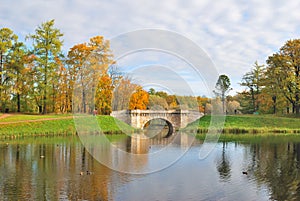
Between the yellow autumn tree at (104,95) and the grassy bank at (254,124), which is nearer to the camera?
the yellow autumn tree at (104,95)

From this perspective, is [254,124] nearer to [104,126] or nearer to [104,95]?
[104,126]

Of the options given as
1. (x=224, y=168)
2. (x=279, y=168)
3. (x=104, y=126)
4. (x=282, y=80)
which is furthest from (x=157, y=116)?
(x=279, y=168)

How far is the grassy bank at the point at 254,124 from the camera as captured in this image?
41.9m

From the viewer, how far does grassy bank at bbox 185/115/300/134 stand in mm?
41875

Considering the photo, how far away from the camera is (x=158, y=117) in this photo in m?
44.2

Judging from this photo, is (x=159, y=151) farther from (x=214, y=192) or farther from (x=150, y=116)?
(x=150, y=116)

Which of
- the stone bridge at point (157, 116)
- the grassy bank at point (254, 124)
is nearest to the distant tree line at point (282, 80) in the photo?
the grassy bank at point (254, 124)

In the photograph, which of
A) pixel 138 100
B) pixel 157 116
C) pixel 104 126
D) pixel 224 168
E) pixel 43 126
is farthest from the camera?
pixel 138 100

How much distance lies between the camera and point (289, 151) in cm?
2606

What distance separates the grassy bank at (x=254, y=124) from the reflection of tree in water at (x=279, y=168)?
39.2ft

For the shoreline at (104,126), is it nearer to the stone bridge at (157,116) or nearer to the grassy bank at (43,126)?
the grassy bank at (43,126)

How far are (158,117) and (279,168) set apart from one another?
25.5 m

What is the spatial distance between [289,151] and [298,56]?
26455 millimetres

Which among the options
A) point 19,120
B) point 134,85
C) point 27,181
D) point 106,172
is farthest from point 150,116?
point 27,181
